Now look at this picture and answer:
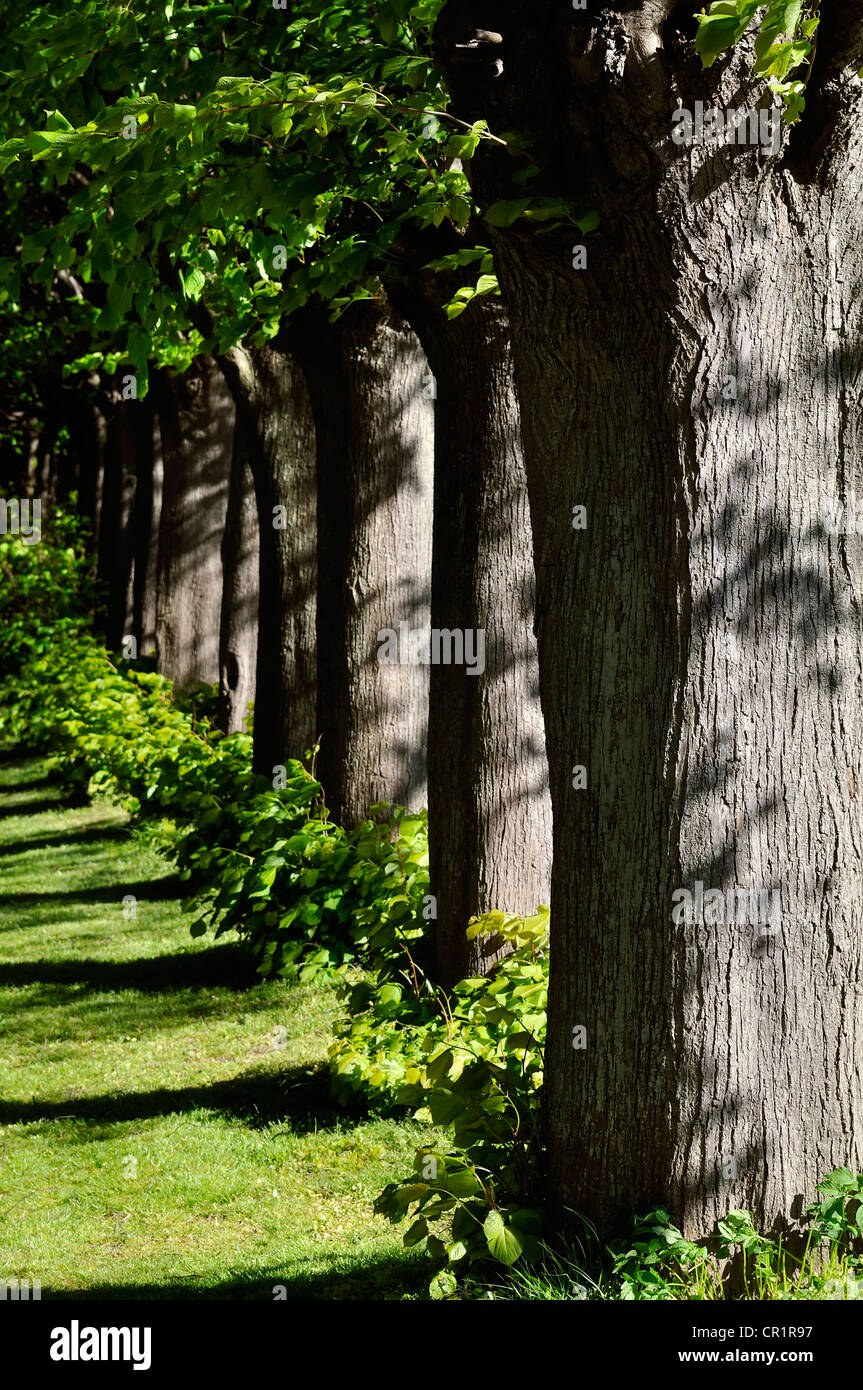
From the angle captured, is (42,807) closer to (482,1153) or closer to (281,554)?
(281,554)

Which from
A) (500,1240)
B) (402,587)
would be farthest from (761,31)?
(402,587)

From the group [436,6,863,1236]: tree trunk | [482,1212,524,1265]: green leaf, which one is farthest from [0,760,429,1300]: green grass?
[436,6,863,1236]: tree trunk

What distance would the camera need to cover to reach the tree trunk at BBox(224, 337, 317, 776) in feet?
37.0

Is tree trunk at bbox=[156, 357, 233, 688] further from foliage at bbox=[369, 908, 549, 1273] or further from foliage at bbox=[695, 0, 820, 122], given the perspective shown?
foliage at bbox=[695, 0, 820, 122]

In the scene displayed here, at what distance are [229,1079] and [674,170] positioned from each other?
19.3 ft

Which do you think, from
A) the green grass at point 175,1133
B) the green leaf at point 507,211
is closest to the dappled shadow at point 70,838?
the green grass at point 175,1133

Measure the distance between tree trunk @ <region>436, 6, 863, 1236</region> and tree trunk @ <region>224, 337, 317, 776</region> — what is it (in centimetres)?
719

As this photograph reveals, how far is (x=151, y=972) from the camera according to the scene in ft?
34.9

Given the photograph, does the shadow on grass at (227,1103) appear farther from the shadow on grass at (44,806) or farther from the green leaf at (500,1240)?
the shadow on grass at (44,806)

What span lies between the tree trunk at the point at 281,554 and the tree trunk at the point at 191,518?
692 cm

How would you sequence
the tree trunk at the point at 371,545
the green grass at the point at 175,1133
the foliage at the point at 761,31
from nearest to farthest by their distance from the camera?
1. the foliage at the point at 761,31
2. the green grass at the point at 175,1133
3. the tree trunk at the point at 371,545

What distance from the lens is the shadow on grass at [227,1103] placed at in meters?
7.51

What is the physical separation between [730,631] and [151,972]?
755 cm
